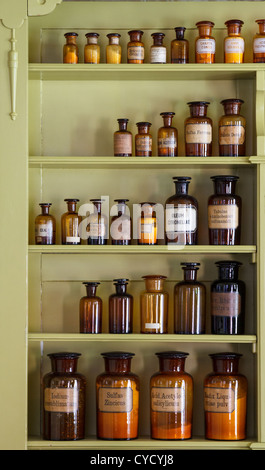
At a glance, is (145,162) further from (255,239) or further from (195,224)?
(255,239)

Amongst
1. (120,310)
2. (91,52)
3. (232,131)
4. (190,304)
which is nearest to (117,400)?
(120,310)

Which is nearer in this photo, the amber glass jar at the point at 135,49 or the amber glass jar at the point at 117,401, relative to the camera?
the amber glass jar at the point at 117,401

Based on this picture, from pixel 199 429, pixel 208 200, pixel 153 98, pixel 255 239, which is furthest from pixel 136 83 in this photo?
pixel 199 429

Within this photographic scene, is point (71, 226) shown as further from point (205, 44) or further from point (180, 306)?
point (205, 44)

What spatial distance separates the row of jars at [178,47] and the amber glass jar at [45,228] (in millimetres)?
550

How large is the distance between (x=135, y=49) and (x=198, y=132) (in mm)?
372

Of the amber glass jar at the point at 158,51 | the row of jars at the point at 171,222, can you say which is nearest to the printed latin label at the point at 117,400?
the row of jars at the point at 171,222

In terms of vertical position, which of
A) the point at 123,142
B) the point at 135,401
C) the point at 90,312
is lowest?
the point at 135,401

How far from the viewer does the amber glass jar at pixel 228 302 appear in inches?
107

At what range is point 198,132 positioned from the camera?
9.07ft

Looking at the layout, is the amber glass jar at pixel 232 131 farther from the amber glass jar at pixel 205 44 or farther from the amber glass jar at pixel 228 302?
the amber glass jar at pixel 228 302

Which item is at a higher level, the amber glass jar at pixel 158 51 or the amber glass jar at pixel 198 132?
the amber glass jar at pixel 158 51

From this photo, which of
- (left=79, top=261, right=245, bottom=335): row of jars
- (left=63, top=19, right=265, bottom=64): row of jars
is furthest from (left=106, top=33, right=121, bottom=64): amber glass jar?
(left=79, top=261, right=245, bottom=335): row of jars

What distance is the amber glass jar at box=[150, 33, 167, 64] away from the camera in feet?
9.09
